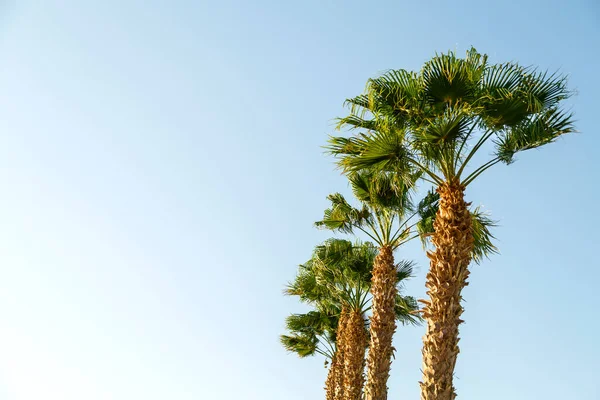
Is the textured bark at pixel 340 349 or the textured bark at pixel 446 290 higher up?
the textured bark at pixel 340 349

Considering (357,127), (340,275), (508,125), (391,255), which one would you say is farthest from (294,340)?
(508,125)

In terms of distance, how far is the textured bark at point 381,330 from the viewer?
1295 centimetres

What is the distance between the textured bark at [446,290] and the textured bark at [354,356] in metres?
7.63

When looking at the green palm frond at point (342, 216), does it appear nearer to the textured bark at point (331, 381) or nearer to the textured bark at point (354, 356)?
the textured bark at point (354, 356)

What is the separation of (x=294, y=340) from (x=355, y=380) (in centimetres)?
685

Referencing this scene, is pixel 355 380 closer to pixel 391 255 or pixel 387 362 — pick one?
pixel 387 362

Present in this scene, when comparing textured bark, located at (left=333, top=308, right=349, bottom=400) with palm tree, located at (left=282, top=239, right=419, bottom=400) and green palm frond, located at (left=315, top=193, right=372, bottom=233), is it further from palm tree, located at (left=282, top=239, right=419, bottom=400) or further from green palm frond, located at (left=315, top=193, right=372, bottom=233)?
green palm frond, located at (left=315, top=193, right=372, bottom=233)

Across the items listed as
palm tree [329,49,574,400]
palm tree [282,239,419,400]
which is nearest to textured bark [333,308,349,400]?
palm tree [282,239,419,400]

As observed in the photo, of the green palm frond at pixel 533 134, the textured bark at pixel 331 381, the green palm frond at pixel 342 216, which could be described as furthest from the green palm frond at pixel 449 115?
the textured bark at pixel 331 381

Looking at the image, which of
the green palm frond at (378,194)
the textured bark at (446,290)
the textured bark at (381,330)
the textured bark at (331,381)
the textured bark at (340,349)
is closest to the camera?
the textured bark at (446,290)

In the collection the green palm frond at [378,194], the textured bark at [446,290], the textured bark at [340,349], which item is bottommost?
the textured bark at [446,290]

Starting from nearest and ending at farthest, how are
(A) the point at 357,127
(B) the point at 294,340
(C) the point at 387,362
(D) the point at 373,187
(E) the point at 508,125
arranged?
(E) the point at 508,125, (A) the point at 357,127, (C) the point at 387,362, (D) the point at 373,187, (B) the point at 294,340

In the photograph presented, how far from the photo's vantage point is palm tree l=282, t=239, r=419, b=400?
16220 mm

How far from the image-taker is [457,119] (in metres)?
9.21
